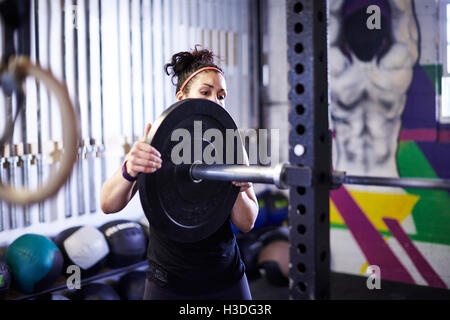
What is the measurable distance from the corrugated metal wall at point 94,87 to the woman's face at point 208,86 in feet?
5.53

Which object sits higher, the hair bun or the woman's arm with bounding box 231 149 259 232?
the hair bun

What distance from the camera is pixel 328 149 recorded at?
38.7 inches

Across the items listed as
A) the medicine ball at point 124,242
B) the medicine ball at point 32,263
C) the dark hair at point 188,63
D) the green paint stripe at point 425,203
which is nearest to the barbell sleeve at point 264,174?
the dark hair at point 188,63

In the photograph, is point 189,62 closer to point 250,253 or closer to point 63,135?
point 63,135

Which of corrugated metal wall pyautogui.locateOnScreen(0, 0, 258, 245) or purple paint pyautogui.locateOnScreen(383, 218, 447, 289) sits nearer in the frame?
corrugated metal wall pyautogui.locateOnScreen(0, 0, 258, 245)

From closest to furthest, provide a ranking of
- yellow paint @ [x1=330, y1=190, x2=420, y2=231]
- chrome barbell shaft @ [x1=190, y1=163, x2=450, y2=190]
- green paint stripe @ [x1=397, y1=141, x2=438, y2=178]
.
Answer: chrome barbell shaft @ [x1=190, y1=163, x2=450, y2=190] → green paint stripe @ [x1=397, y1=141, x2=438, y2=178] → yellow paint @ [x1=330, y1=190, x2=420, y2=231]

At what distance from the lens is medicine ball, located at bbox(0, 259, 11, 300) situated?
8.63 ft

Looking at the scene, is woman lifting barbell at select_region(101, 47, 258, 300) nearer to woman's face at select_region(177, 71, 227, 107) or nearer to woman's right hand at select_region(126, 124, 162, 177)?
woman's face at select_region(177, 71, 227, 107)

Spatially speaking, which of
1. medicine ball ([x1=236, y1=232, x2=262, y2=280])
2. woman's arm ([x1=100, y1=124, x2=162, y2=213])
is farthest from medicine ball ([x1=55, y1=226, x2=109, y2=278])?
woman's arm ([x1=100, y1=124, x2=162, y2=213])

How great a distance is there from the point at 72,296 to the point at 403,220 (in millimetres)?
2763

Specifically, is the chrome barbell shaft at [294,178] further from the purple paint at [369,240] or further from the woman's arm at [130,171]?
the purple paint at [369,240]

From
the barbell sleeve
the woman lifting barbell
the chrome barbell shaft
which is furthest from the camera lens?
the woman lifting barbell

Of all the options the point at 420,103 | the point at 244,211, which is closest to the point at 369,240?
the point at 420,103

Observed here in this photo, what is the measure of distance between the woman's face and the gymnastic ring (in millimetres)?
1702
